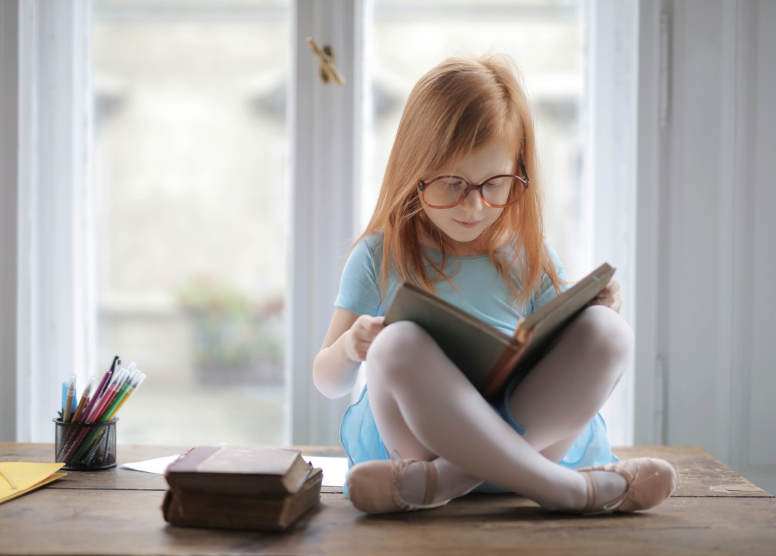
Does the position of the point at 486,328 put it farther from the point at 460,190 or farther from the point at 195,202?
the point at 195,202

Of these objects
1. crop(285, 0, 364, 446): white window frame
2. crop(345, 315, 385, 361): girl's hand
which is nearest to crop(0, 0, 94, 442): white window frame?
crop(285, 0, 364, 446): white window frame

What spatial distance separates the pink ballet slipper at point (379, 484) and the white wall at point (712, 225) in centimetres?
91

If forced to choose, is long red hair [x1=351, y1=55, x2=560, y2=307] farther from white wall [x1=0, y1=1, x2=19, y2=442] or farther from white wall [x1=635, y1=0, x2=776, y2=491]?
white wall [x1=0, y1=1, x2=19, y2=442]

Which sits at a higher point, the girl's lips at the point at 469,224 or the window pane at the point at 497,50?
the window pane at the point at 497,50

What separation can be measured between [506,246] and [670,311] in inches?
25.0

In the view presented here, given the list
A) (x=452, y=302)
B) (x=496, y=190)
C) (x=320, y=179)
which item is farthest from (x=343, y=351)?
(x=320, y=179)

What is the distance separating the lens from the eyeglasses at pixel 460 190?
34.9 inches

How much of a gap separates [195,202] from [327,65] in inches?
19.3

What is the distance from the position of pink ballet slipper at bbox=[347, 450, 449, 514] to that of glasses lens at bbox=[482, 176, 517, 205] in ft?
1.28

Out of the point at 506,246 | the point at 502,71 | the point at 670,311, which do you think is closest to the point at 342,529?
the point at 506,246

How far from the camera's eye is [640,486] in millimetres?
769

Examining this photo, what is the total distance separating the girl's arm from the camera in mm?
822

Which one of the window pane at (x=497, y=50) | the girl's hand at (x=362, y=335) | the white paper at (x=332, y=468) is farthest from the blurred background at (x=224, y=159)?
the girl's hand at (x=362, y=335)

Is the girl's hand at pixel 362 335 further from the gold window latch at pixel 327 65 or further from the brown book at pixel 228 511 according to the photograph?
the gold window latch at pixel 327 65
